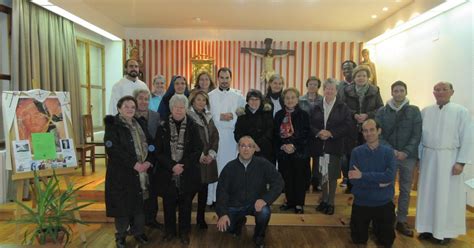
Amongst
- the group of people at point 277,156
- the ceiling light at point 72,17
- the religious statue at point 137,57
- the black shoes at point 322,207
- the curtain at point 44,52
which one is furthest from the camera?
the religious statue at point 137,57

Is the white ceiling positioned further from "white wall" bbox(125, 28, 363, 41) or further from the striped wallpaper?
the striped wallpaper

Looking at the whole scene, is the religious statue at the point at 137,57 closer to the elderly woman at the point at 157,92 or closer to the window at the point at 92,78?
the window at the point at 92,78

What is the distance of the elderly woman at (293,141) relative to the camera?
357 centimetres

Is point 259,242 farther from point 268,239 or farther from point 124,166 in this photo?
point 124,166

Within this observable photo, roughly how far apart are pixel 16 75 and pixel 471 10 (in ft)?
17.6

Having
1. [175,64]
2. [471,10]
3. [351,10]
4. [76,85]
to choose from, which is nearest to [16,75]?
[76,85]

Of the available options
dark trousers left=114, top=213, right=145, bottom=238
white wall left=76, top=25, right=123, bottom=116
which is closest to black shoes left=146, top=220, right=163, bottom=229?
dark trousers left=114, top=213, right=145, bottom=238

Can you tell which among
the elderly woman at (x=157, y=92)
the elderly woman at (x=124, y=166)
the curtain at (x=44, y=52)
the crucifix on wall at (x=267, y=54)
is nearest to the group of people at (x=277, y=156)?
the elderly woman at (x=124, y=166)

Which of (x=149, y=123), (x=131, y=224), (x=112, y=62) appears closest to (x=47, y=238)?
(x=131, y=224)

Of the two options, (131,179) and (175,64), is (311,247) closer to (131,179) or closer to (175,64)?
(131,179)

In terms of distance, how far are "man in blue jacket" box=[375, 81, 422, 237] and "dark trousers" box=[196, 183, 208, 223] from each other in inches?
71.0

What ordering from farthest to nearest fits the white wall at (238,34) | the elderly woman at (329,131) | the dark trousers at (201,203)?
1. the white wall at (238,34)
2. the elderly woman at (329,131)
3. the dark trousers at (201,203)

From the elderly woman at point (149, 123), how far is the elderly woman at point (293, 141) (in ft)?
3.94

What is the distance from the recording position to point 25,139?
325cm
